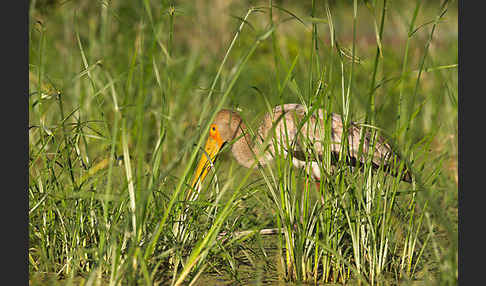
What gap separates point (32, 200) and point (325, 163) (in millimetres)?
1407

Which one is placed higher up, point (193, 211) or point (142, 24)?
point (142, 24)

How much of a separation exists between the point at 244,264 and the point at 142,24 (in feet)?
5.00

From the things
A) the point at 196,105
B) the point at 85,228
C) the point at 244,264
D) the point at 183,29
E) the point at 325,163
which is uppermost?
the point at 183,29

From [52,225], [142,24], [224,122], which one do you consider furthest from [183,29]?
[142,24]

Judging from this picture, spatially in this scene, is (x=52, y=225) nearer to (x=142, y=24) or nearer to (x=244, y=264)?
(x=244, y=264)

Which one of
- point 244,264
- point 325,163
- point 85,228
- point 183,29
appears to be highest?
point 183,29

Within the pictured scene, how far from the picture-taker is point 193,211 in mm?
3008

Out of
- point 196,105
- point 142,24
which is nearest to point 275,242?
point 142,24

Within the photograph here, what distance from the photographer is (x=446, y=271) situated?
228cm

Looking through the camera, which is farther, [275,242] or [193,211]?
[275,242]

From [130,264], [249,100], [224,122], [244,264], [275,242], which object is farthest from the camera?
[249,100]

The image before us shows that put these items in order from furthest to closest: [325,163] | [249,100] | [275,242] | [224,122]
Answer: [249,100]
[224,122]
[275,242]
[325,163]

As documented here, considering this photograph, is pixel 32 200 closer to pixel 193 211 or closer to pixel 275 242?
pixel 193 211

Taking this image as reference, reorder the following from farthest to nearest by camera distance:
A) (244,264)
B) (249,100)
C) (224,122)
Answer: (249,100), (224,122), (244,264)
